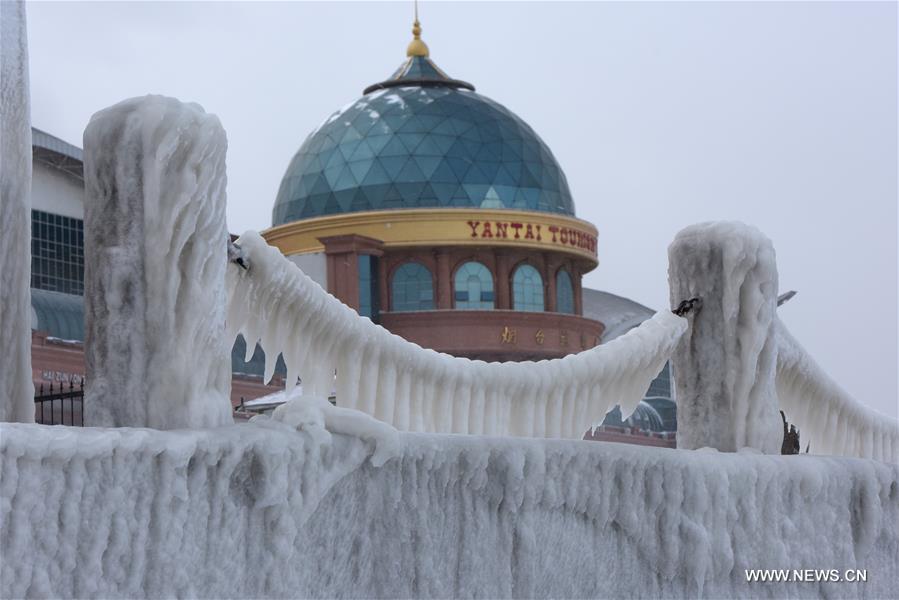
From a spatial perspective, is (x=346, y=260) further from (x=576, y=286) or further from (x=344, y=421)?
(x=344, y=421)

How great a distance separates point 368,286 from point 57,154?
11969 millimetres

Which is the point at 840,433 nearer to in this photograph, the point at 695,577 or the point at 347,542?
the point at 695,577

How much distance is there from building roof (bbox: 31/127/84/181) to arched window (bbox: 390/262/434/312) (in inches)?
474

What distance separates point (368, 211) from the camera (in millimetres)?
34688

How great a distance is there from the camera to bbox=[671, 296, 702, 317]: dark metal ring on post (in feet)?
16.5

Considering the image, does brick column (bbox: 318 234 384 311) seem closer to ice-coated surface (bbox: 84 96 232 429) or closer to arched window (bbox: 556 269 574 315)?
arched window (bbox: 556 269 574 315)

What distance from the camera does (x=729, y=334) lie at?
5031mm

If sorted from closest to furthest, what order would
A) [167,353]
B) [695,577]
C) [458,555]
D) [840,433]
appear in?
[167,353], [458,555], [695,577], [840,433]

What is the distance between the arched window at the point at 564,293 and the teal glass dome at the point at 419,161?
1.86 m

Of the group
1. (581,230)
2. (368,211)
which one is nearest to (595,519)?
(368,211)

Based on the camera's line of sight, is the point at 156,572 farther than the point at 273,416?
No

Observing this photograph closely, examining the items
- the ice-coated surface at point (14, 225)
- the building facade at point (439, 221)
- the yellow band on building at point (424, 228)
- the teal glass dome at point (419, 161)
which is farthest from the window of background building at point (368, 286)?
the ice-coated surface at point (14, 225)

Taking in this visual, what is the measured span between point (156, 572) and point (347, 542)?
2.04 ft

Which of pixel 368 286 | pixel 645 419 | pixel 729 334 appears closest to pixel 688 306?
pixel 729 334
